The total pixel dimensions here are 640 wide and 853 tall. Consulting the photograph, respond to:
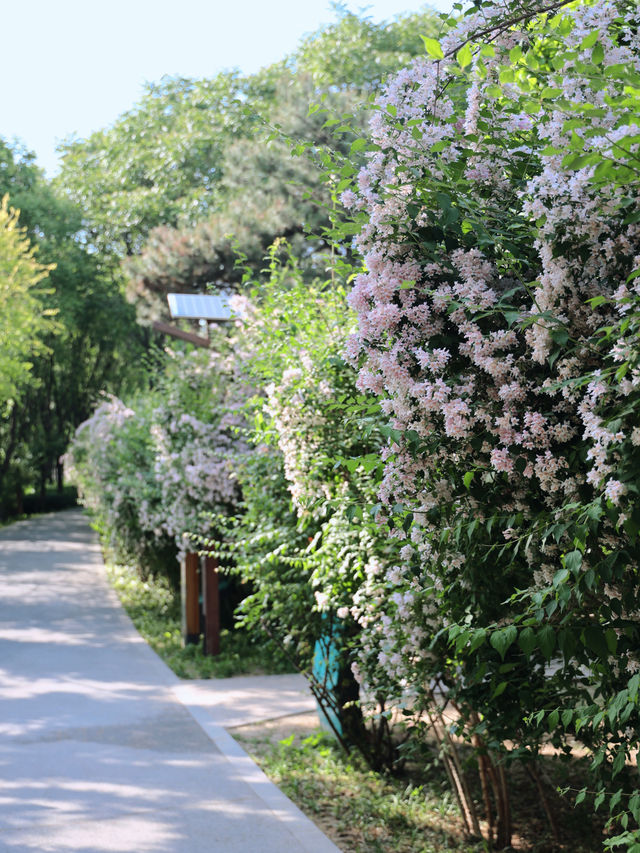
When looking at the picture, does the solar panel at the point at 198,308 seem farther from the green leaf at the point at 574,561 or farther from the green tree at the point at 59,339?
the green tree at the point at 59,339

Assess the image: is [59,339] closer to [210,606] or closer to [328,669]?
[210,606]

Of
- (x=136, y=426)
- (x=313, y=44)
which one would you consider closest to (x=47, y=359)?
(x=313, y=44)

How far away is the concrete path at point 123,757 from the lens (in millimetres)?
4570

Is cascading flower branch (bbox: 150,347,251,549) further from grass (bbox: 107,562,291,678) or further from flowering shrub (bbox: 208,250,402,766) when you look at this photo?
flowering shrub (bbox: 208,250,402,766)

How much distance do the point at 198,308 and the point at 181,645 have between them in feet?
12.5

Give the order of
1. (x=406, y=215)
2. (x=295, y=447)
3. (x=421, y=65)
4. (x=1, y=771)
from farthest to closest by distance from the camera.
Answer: (x=1, y=771)
(x=295, y=447)
(x=421, y=65)
(x=406, y=215)

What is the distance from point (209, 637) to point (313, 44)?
26079mm

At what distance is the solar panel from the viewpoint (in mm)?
9508

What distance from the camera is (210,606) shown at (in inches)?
360

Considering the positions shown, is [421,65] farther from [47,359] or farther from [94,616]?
[47,359]

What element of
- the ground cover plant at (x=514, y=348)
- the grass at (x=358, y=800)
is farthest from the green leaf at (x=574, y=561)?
the grass at (x=358, y=800)

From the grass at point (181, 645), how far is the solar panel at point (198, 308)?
3.41 meters

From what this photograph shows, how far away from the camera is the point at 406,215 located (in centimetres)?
271

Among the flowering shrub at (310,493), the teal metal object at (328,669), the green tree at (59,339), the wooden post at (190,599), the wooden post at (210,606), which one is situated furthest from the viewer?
the green tree at (59,339)
